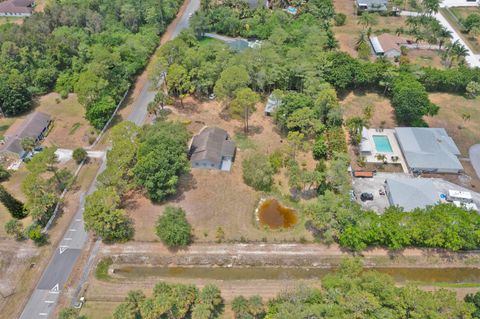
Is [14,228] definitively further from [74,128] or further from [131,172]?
[74,128]

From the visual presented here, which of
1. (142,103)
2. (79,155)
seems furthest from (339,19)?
(79,155)

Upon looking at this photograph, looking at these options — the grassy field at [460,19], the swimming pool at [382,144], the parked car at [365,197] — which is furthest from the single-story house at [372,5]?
the parked car at [365,197]

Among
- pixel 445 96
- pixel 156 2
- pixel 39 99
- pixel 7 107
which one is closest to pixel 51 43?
pixel 39 99

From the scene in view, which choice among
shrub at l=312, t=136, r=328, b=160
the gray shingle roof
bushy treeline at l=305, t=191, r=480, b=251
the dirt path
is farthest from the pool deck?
the gray shingle roof

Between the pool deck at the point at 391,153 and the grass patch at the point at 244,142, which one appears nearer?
the pool deck at the point at 391,153

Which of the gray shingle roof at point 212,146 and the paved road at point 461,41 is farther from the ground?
the paved road at point 461,41

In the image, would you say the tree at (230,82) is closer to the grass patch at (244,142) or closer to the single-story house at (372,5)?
the grass patch at (244,142)

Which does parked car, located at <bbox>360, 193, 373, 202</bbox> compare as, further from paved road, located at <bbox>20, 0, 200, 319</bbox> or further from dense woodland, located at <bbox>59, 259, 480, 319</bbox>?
paved road, located at <bbox>20, 0, 200, 319</bbox>

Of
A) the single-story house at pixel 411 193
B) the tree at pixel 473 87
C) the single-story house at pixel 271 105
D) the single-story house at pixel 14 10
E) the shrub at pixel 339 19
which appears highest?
the single-story house at pixel 14 10
